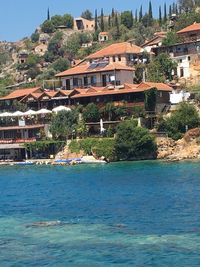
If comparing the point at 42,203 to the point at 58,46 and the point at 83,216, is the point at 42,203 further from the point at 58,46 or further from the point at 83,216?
the point at 58,46

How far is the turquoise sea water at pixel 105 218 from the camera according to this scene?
1062 inches

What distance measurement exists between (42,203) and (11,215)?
17.6 feet

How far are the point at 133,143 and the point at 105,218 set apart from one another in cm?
3507

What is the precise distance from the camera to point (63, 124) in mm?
78500

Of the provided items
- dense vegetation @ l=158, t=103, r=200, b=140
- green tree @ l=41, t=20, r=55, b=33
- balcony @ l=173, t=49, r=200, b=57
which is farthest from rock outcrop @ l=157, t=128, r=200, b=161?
green tree @ l=41, t=20, r=55, b=33

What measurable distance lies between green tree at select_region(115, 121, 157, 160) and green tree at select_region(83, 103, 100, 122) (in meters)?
7.35

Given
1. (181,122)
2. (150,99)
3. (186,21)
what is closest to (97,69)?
(150,99)

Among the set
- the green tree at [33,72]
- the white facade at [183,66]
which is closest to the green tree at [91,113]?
the white facade at [183,66]

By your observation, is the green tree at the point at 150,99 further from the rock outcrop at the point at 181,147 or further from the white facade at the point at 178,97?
the rock outcrop at the point at 181,147

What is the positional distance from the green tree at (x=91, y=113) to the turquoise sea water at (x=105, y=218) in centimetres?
1866

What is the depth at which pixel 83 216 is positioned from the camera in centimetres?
3688

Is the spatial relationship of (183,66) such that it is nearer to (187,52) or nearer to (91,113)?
(187,52)

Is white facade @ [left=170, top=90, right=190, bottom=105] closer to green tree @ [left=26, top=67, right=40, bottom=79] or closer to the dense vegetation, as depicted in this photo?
the dense vegetation

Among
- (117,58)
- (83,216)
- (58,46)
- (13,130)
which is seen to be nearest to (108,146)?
(13,130)
